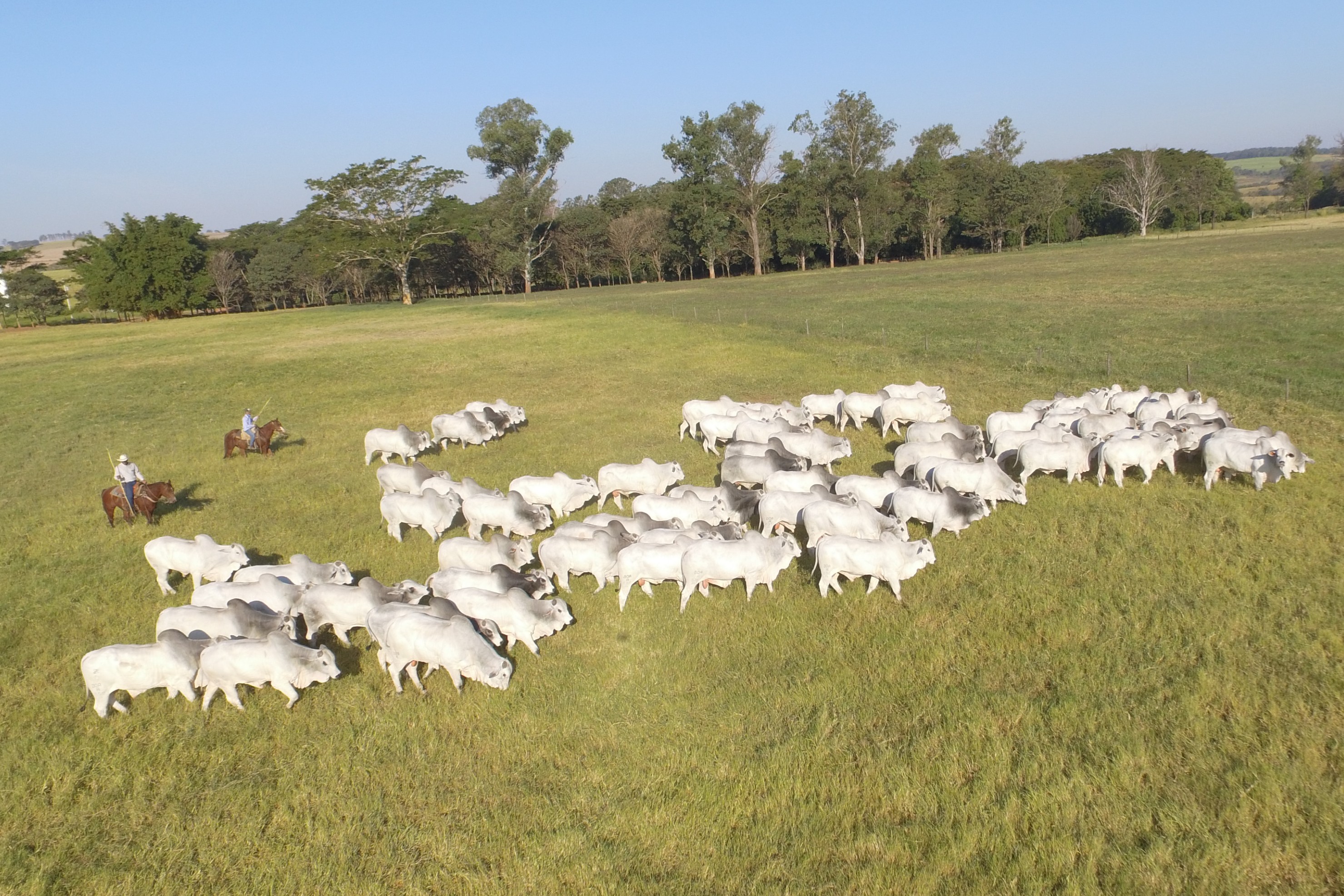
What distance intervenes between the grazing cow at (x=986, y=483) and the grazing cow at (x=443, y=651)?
8.04 m

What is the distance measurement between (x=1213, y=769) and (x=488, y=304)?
60029 millimetres

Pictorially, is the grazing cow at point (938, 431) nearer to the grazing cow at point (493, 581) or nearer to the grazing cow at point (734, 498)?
the grazing cow at point (734, 498)

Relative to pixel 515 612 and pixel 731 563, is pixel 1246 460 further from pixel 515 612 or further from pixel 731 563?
pixel 515 612

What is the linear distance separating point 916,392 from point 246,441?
17.3m

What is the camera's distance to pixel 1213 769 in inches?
272

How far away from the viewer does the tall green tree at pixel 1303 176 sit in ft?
339

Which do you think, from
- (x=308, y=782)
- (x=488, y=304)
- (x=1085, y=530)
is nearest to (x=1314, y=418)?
(x=1085, y=530)

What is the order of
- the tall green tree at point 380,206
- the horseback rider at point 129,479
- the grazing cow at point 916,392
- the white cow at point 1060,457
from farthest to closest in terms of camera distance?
the tall green tree at point 380,206, the grazing cow at point 916,392, the horseback rider at point 129,479, the white cow at point 1060,457

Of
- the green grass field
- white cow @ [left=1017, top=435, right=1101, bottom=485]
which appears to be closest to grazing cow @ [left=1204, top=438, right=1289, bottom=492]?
the green grass field

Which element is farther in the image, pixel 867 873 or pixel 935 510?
pixel 935 510

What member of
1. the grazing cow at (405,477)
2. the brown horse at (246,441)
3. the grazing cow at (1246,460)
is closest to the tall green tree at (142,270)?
the brown horse at (246,441)

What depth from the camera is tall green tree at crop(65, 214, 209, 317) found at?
237 feet

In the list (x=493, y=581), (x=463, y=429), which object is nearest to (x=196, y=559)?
(x=493, y=581)

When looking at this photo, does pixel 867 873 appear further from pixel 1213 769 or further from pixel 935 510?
pixel 935 510
